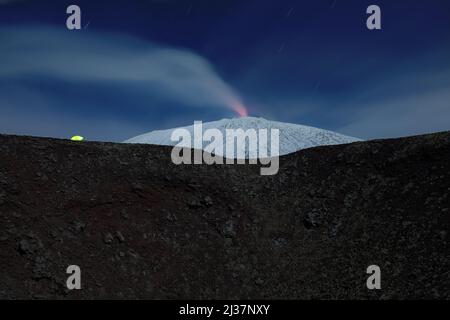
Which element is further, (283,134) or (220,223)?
(283,134)

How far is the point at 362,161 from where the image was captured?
2358cm

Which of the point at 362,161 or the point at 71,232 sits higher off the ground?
the point at 362,161

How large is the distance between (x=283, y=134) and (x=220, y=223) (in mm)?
45905

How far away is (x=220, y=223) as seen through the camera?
69.8 feet

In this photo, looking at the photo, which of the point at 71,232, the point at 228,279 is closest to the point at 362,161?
the point at 228,279

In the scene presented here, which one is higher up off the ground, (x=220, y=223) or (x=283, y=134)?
(x=283, y=134)

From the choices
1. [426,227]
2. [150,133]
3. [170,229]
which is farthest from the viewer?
[150,133]

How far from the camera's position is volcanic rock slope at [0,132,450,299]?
16.3m

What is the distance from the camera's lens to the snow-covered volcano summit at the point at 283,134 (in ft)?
208

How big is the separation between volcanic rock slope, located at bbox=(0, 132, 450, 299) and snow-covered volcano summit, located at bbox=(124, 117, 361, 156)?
126ft

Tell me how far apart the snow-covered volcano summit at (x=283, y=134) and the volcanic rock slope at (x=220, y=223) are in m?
38.3

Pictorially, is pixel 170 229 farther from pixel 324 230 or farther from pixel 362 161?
pixel 362 161

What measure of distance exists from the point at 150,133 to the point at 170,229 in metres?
50.0
